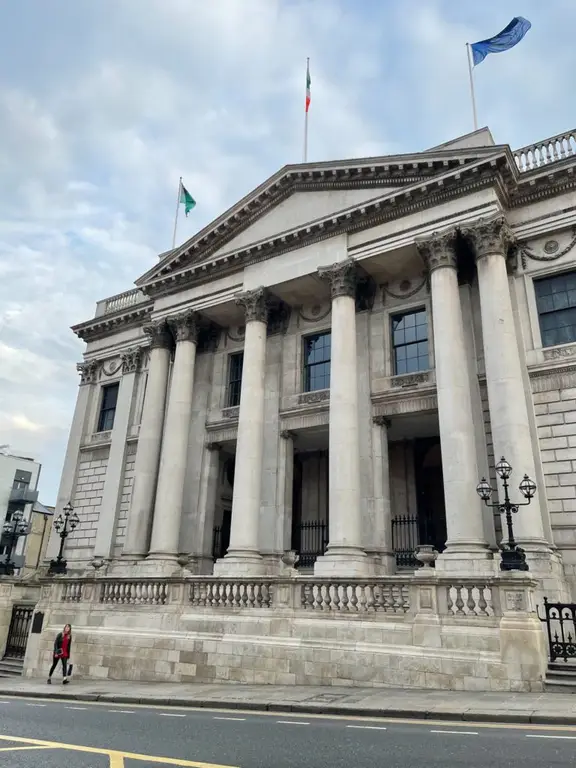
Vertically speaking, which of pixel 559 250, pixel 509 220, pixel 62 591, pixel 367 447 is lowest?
pixel 62 591

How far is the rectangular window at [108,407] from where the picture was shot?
34.2 meters

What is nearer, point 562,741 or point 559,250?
point 562,741

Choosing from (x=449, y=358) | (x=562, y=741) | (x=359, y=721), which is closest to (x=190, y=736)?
(x=359, y=721)

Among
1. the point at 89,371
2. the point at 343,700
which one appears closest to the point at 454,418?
the point at 343,700

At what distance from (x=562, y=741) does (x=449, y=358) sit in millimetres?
13468

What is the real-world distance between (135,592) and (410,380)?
12902mm

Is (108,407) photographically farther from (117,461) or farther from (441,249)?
(441,249)

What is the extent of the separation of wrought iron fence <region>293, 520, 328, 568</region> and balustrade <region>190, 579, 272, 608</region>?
26.0 feet

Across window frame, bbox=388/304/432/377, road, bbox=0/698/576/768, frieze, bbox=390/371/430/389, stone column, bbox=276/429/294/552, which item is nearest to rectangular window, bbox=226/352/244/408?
stone column, bbox=276/429/294/552

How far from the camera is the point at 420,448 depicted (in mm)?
26875

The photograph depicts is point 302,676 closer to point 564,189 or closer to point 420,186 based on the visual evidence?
point 420,186

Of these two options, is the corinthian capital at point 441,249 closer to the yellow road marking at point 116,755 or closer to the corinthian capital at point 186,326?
the corinthian capital at point 186,326

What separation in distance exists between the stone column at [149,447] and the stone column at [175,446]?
0.71m

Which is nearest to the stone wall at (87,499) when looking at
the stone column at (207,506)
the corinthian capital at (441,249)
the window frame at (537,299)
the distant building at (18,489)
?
the stone column at (207,506)
